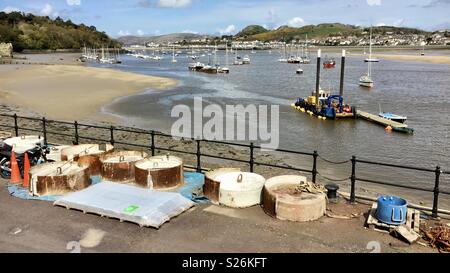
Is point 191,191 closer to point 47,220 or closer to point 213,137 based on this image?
point 47,220

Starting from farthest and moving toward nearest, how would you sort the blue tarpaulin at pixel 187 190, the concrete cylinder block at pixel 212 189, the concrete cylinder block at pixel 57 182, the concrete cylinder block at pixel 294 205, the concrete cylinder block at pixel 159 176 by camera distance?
the concrete cylinder block at pixel 159 176 → the concrete cylinder block at pixel 57 182 → the blue tarpaulin at pixel 187 190 → the concrete cylinder block at pixel 212 189 → the concrete cylinder block at pixel 294 205

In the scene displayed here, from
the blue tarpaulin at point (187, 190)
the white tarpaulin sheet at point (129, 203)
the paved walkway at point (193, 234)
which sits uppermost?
the white tarpaulin sheet at point (129, 203)

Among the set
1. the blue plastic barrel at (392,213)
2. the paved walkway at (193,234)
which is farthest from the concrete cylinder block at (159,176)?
the blue plastic barrel at (392,213)

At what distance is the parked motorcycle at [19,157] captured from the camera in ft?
35.8

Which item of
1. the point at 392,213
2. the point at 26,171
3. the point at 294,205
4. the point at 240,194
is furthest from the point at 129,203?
the point at 392,213

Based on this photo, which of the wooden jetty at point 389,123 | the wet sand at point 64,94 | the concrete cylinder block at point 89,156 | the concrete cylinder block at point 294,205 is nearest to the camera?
the concrete cylinder block at point 294,205

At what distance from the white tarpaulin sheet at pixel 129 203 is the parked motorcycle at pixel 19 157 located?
288 cm

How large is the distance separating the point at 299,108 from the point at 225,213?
34925mm

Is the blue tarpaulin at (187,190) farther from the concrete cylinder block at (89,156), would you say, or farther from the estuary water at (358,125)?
the estuary water at (358,125)

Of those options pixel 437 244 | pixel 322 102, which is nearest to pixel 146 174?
pixel 437 244

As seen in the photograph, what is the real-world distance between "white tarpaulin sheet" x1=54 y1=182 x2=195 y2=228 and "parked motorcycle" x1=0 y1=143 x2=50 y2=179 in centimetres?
288

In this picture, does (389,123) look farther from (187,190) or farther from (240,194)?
(240,194)

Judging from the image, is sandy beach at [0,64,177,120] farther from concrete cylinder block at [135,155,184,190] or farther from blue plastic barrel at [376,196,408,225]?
blue plastic barrel at [376,196,408,225]

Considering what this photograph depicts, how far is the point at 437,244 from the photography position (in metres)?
7.06
